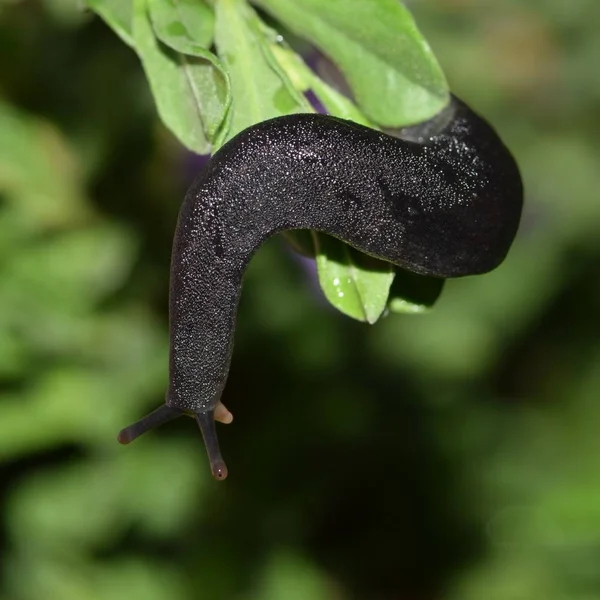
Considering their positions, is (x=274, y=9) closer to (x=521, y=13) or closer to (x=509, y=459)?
(x=521, y=13)

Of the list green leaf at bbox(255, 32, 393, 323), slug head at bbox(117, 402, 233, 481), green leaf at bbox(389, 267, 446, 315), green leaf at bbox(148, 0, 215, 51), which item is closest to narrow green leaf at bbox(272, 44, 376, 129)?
green leaf at bbox(255, 32, 393, 323)

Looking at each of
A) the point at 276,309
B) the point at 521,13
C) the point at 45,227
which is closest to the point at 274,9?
the point at 45,227

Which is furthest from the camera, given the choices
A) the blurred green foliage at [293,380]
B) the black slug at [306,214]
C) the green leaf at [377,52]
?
the blurred green foliage at [293,380]

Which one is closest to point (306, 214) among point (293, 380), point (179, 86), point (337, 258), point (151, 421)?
point (337, 258)

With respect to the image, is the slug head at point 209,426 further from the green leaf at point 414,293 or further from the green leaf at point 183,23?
the green leaf at point 183,23

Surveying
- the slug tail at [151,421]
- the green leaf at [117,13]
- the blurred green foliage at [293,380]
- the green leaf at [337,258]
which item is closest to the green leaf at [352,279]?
the green leaf at [337,258]

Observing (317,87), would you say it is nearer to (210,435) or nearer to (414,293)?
(414,293)
